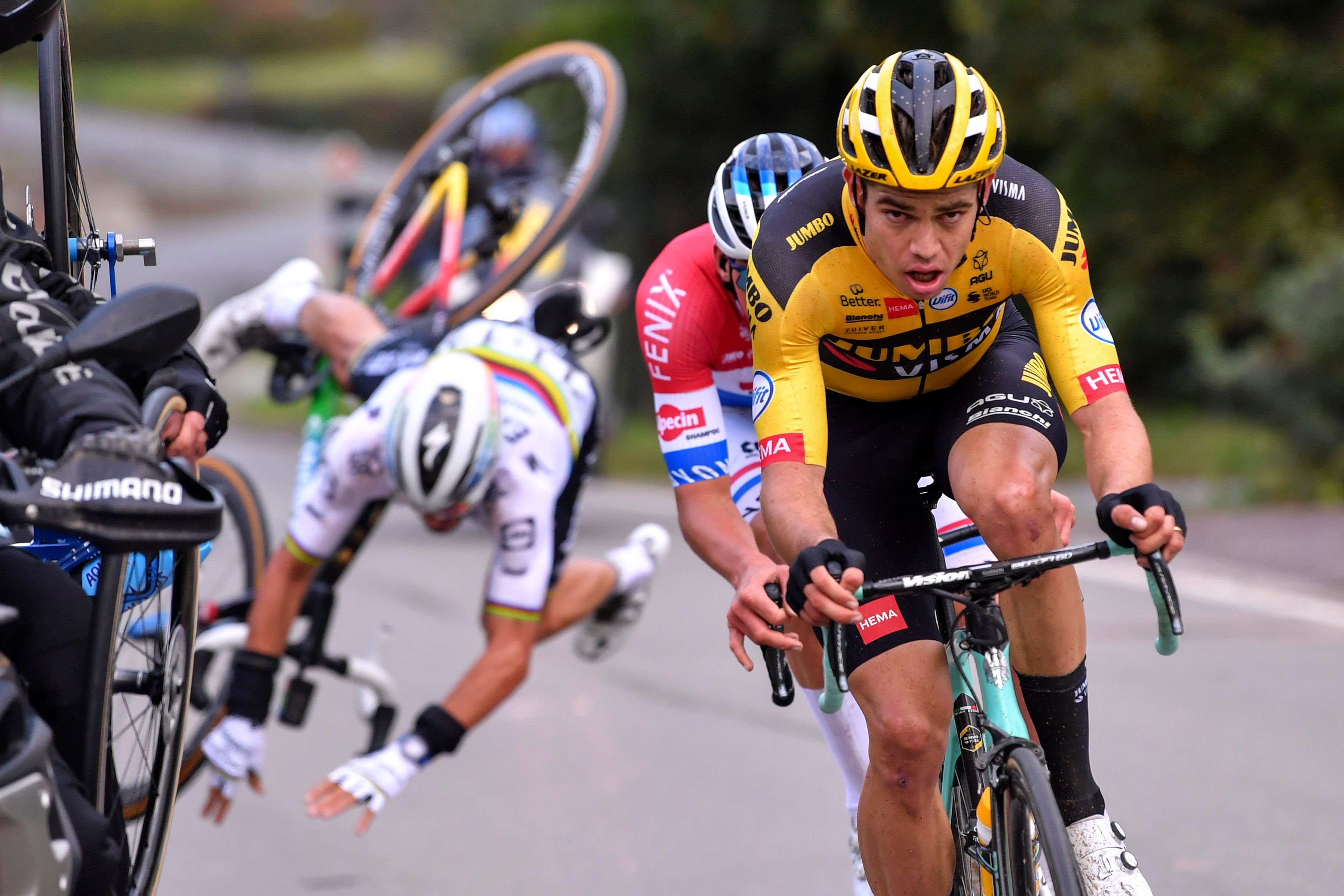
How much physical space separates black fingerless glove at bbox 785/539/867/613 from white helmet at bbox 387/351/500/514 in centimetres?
205

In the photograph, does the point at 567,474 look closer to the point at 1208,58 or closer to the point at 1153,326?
the point at 1208,58

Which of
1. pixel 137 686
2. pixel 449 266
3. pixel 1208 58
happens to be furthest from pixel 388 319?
pixel 1208 58

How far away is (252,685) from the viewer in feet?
17.2

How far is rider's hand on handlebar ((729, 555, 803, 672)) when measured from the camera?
10.9 ft

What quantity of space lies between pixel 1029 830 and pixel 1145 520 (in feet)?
1.96

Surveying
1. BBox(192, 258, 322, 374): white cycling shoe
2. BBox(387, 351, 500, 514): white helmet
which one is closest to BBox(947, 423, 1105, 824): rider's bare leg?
BBox(387, 351, 500, 514): white helmet

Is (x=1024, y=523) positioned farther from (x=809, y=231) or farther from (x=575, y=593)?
(x=575, y=593)

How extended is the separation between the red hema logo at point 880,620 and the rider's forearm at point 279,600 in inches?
87.4

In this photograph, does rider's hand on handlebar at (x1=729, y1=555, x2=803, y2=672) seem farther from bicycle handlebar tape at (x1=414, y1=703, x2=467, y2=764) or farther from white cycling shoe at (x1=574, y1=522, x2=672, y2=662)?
white cycling shoe at (x1=574, y1=522, x2=672, y2=662)

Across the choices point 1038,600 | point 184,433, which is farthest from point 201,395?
point 1038,600

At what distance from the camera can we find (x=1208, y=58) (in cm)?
1612

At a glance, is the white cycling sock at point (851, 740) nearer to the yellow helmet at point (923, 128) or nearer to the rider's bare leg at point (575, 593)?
the yellow helmet at point (923, 128)

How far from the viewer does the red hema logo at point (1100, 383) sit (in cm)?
359

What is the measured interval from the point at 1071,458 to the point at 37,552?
41.4 feet
